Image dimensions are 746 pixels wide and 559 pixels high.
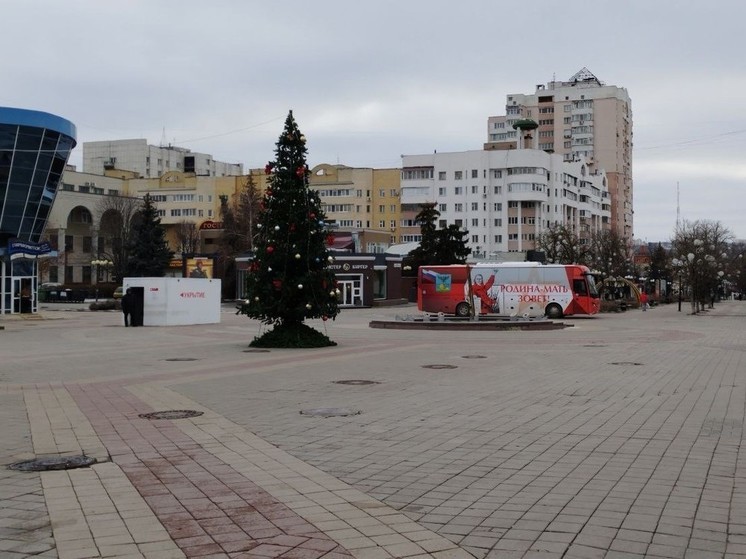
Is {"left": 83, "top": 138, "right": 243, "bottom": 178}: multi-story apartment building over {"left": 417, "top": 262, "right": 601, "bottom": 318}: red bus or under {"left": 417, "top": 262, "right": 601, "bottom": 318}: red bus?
over

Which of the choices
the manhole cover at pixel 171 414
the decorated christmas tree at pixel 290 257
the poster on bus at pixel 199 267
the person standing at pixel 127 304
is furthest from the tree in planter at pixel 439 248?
the manhole cover at pixel 171 414

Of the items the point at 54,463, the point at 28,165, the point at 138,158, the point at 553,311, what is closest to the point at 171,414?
the point at 54,463

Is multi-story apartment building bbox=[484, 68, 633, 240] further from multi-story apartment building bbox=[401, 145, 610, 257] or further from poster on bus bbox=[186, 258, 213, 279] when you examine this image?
poster on bus bbox=[186, 258, 213, 279]

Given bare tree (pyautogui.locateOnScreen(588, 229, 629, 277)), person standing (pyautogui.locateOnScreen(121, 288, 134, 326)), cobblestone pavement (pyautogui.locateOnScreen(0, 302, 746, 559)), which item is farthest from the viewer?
bare tree (pyautogui.locateOnScreen(588, 229, 629, 277))

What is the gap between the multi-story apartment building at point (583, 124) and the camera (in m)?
149

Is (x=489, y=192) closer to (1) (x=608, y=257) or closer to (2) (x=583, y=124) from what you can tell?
(1) (x=608, y=257)

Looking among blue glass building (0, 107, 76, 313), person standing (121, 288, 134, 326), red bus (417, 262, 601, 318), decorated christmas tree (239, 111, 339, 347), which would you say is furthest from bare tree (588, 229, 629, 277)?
decorated christmas tree (239, 111, 339, 347)

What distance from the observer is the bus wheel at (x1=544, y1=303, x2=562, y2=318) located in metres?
45.3

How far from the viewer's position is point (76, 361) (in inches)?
734

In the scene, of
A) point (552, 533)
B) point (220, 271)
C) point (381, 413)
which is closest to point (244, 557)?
point (552, 533)

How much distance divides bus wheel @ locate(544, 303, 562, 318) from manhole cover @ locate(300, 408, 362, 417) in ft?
119

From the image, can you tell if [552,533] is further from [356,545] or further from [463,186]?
[463,186]

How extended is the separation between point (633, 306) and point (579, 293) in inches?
1020

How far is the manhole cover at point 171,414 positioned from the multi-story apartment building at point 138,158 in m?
142
